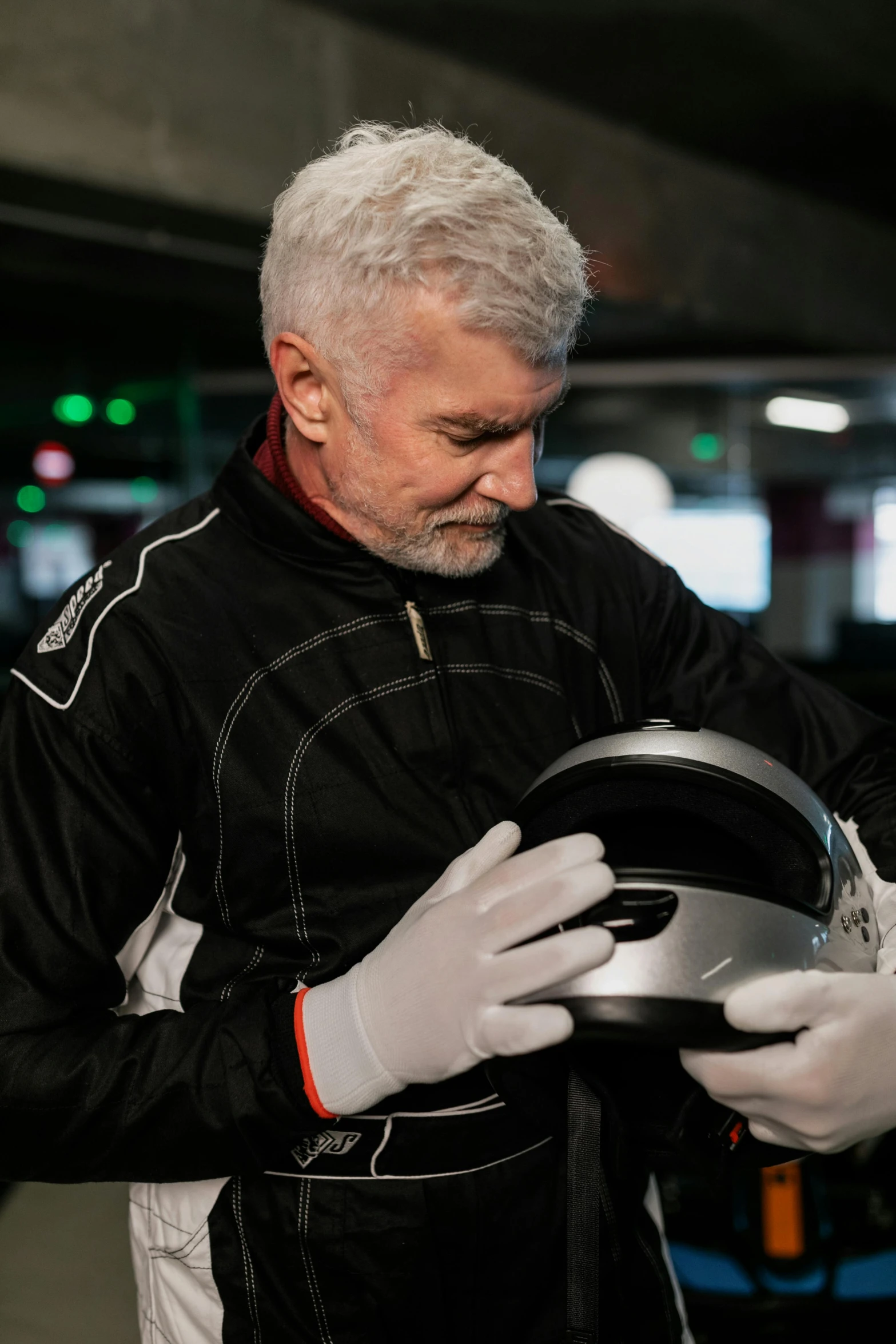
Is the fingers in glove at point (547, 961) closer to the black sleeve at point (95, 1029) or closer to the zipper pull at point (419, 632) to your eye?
the black sleeve at point (95, 1029)

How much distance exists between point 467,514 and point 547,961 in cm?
41

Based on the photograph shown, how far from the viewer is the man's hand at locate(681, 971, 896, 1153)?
0.72m

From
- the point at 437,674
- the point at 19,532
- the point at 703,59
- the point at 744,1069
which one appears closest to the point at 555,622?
the point at 437,674

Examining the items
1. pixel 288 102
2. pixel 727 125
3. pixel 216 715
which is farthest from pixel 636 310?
pixel 216 715

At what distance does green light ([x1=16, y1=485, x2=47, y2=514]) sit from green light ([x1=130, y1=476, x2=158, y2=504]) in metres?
0.36

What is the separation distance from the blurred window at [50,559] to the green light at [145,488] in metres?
0.36

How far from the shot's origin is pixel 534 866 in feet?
2.44

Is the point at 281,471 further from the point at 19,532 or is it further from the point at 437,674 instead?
the point at 19,532

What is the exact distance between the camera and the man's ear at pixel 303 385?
0.96 meters

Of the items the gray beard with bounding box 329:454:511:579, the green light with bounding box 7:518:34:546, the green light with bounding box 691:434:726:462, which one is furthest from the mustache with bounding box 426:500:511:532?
the green light with bounding box 691:434:726:462

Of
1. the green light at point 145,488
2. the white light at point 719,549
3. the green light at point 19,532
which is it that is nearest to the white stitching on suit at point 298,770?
the green light at point 145,488

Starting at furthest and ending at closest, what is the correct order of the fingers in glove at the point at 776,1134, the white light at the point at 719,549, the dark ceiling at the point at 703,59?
the white light at the point at 719,549, the dark ceiling at the point at 703,59, the fingers in glove at the point at 776,1134

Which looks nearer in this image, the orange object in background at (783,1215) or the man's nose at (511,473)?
the man's nose at (511,473)

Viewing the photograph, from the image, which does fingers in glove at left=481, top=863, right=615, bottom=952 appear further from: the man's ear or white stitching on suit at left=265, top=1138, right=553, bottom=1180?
the man's ear
